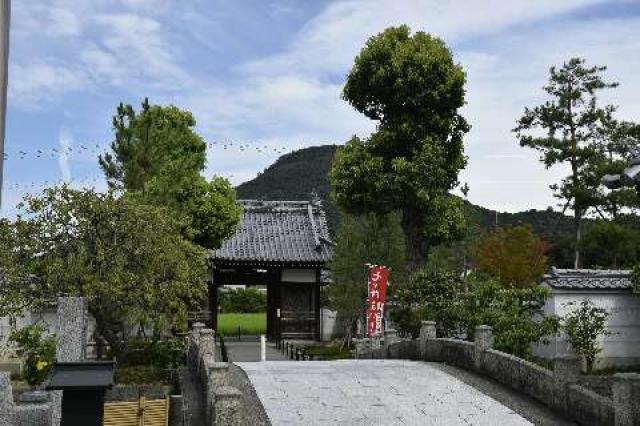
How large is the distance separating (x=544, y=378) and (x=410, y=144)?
12882 millimetres

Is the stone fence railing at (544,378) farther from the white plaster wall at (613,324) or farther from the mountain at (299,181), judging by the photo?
the mountain at (299,181)

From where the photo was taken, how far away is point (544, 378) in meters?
13.3

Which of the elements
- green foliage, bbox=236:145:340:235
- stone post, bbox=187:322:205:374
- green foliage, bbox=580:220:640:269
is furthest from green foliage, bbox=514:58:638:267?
green foliage, bbox=236:145:340:235

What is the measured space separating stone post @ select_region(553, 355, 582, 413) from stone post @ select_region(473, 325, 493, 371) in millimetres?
3077

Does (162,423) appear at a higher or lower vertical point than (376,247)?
lower

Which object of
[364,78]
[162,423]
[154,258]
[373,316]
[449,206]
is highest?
[364,78]

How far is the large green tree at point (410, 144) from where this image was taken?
24.4 m

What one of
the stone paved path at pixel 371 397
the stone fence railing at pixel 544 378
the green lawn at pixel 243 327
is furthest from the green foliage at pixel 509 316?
the green lawn at pixel 243 327

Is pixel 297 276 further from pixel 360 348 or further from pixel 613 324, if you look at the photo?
pixel 613 324

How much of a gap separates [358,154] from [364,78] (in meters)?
2.71

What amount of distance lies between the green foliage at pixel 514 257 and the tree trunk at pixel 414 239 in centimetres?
983

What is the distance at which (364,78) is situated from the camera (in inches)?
1005

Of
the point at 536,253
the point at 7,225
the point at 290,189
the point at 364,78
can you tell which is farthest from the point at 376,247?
the point at 290,189

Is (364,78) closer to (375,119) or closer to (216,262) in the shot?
(375,119)
